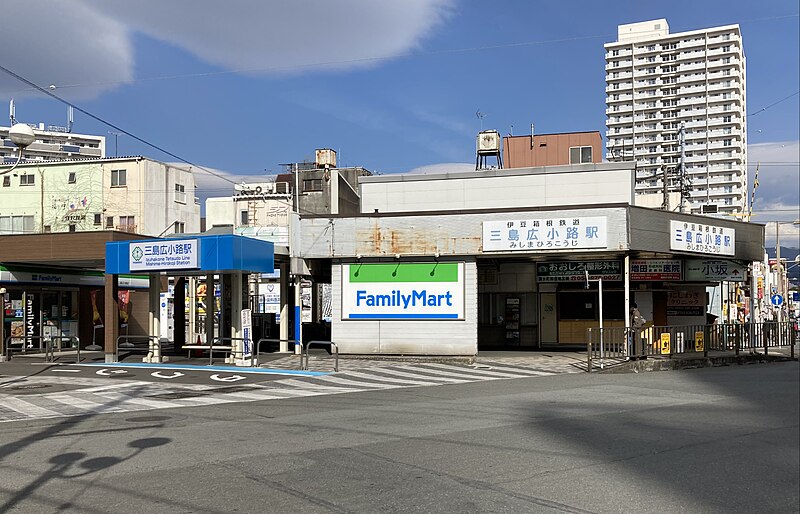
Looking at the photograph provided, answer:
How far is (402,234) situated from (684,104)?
12147 centimetres

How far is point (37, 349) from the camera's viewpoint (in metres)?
28.9

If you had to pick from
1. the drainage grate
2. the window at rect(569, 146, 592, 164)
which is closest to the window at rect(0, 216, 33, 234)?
the window at rect(569, 146, 592, 164)

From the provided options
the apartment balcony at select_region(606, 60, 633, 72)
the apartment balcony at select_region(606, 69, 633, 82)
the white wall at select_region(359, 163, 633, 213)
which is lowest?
the white wall at select_region(359, 163, 633, 213)

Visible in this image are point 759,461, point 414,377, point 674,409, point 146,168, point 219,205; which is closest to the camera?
point 759,461

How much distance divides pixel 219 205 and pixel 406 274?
55.5 metres

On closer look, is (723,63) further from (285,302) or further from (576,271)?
(285,302)

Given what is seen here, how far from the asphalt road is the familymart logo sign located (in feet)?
32.8

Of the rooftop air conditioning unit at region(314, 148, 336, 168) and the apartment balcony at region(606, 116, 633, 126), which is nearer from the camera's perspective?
the rooftop air conditioning unit at region(314, 148, 336, 168)

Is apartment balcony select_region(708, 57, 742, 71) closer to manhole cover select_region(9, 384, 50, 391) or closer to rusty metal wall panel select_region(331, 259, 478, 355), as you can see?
rusty metal wall panel select_region(331, 259, 478, 355)

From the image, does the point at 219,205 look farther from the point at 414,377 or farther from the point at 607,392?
the point at 607,392

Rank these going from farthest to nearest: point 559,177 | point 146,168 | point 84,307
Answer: point 146,168, point 84,307, point 559,177

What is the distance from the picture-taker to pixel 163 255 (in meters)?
23.0

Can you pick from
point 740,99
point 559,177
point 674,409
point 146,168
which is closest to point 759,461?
point 674,409

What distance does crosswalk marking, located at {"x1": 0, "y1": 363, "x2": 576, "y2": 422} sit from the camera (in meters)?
14.3
